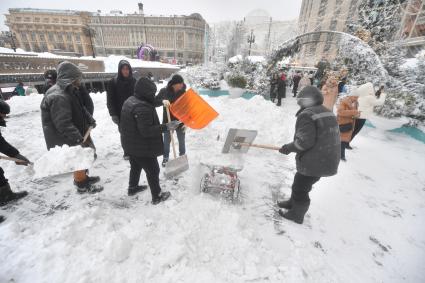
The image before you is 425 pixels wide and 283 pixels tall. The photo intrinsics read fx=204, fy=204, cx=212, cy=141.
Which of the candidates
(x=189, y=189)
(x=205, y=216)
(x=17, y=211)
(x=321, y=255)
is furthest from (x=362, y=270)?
(x=17, y=211)

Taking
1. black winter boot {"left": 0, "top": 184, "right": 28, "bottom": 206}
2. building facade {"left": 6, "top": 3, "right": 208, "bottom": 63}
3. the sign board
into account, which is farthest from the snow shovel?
building facade {"left": 6, "top": 3, "right": 208, "bottom": 63}

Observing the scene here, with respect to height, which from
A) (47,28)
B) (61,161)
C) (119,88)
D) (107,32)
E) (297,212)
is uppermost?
(107,32)

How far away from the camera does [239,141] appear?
281 centimetres

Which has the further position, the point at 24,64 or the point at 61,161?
the point at 24,64

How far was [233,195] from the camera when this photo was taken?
2805 mm

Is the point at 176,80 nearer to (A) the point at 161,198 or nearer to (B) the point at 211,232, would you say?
(A) the point at 161,198

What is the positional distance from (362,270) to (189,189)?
2208mm

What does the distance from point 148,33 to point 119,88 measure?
2921 inches

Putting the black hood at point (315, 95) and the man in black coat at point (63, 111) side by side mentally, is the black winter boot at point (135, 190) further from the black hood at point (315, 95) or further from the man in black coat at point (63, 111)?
the black hood at point (315, 95)

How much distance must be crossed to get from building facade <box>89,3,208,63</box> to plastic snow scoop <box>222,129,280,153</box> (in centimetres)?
6827

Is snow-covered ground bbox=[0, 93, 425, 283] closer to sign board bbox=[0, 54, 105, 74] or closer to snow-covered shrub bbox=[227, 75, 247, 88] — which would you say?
snow-covered shrub bbox=[227, 75, 247, 88]

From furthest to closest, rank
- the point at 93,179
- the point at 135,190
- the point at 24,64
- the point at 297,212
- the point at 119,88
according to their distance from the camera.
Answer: the point at 24,64 → the point at 119,88 → the point at 93,179 → the point at 135,190 → the point at 297,212

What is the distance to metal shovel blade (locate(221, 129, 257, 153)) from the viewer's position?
2642mm

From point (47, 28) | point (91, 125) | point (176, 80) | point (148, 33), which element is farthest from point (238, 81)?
point (47, 28)
